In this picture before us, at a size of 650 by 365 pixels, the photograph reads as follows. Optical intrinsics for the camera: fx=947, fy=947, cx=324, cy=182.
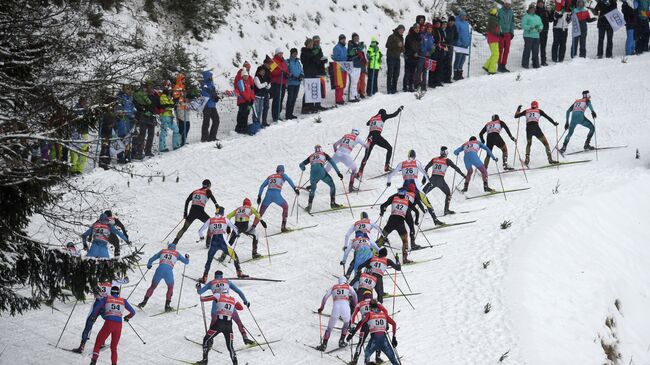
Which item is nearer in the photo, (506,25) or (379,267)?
(379,267)

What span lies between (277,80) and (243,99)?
172 cm

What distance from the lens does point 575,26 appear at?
34688 millimetres

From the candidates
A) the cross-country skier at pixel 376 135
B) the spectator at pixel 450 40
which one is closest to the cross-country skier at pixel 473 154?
the cross-country skier at pixel 376 135

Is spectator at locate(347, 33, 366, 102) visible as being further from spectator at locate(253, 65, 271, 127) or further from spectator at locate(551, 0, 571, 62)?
spectator at locate(551, 0, 571, 62)

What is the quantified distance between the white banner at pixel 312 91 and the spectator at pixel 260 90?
1391 millimetres

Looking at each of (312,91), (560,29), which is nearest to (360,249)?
(312,91)

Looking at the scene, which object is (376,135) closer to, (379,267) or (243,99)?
(243,99)

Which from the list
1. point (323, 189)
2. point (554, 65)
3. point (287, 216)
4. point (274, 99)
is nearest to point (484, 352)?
point (287, 216)

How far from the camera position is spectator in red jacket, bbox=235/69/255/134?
1153 inches

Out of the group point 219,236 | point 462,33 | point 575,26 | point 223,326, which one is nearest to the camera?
point 223,326

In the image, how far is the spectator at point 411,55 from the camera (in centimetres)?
3195

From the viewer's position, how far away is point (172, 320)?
64.2ft

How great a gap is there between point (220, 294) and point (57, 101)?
553cm

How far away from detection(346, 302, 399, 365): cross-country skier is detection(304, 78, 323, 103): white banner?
50.2 feet
